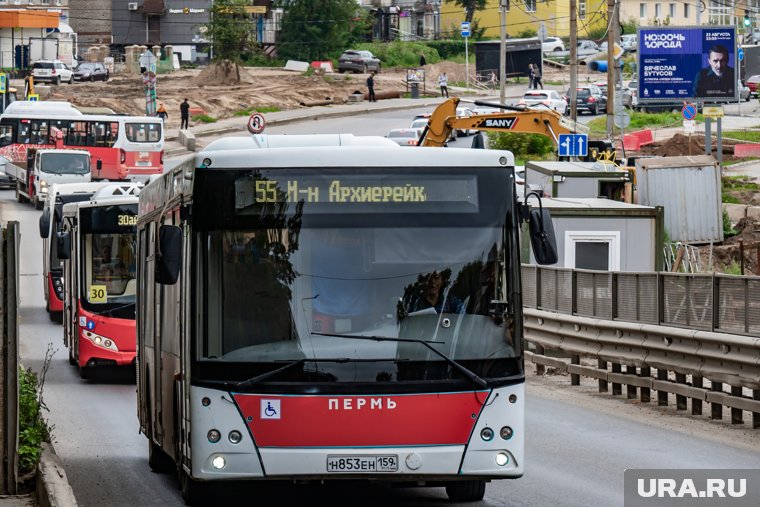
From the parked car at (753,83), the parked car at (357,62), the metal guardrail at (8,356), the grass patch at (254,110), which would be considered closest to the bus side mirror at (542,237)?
the metal guardrail at (8,356)

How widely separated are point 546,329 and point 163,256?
11195 mm

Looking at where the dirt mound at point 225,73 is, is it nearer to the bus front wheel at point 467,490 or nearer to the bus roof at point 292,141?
the bus roof at point 292,141

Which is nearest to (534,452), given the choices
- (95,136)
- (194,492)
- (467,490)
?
(467,490)

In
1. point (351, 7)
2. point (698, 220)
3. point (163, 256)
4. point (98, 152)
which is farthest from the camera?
point (351, 7)

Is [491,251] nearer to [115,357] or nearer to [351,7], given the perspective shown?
[115,357]

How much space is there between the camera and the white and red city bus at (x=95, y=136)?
5891cm

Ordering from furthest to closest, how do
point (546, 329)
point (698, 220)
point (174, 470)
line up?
point (698, 220) < point (546, 329) < point (174, 470)

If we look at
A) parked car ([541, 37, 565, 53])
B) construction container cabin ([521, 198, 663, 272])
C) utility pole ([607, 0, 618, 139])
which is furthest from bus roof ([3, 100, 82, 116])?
parked car ([541, 37, 565, 53])

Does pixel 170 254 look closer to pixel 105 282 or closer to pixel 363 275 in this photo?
pixel 363 275

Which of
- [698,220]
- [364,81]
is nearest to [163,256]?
[698,220]

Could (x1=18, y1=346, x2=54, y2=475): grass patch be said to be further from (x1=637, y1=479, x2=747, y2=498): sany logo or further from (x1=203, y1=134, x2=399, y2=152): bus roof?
(x1=637, y1=479, x2=747, y2=498): sany logo

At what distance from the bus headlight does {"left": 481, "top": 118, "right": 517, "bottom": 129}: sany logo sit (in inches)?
898

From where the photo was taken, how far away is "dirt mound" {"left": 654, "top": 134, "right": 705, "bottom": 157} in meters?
54.2

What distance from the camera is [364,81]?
93688 mm
